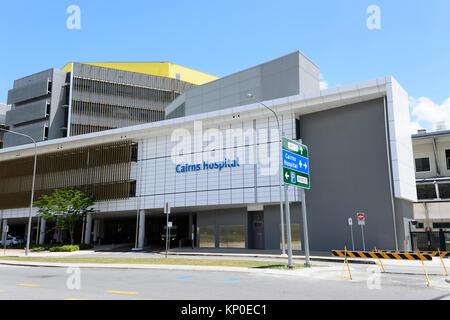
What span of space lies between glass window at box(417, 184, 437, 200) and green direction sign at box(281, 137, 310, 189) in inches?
1202

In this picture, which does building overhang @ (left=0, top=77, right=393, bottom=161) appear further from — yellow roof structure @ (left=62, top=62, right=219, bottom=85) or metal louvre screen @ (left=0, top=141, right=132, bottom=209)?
yellow roof structure @ (left=62, top=62, right=219, bottom=85)

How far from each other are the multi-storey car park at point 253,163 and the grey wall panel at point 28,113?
24336 millimetres

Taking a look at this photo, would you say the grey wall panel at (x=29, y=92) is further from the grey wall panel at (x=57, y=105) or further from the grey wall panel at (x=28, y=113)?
the grey wall panel at (x=57, y=105)

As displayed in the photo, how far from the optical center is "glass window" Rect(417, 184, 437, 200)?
43.6 meters

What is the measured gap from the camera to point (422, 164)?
47906 millimetres

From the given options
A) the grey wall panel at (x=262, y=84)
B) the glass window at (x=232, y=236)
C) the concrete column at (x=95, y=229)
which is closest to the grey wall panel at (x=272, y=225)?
the glass window at (x=232, y=236)

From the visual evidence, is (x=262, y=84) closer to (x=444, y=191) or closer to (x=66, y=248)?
(x=444, y=191)

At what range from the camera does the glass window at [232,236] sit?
3597 cm

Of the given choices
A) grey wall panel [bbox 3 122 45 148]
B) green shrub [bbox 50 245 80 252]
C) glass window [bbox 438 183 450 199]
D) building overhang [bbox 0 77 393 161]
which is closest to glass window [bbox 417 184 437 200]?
glass window [bbox 438 183 450 199]

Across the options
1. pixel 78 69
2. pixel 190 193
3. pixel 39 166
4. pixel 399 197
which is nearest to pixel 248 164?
pixel 190 193

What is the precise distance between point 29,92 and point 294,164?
7214 cm

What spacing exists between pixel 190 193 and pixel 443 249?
22108mm

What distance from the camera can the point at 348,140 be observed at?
30.8 meters
